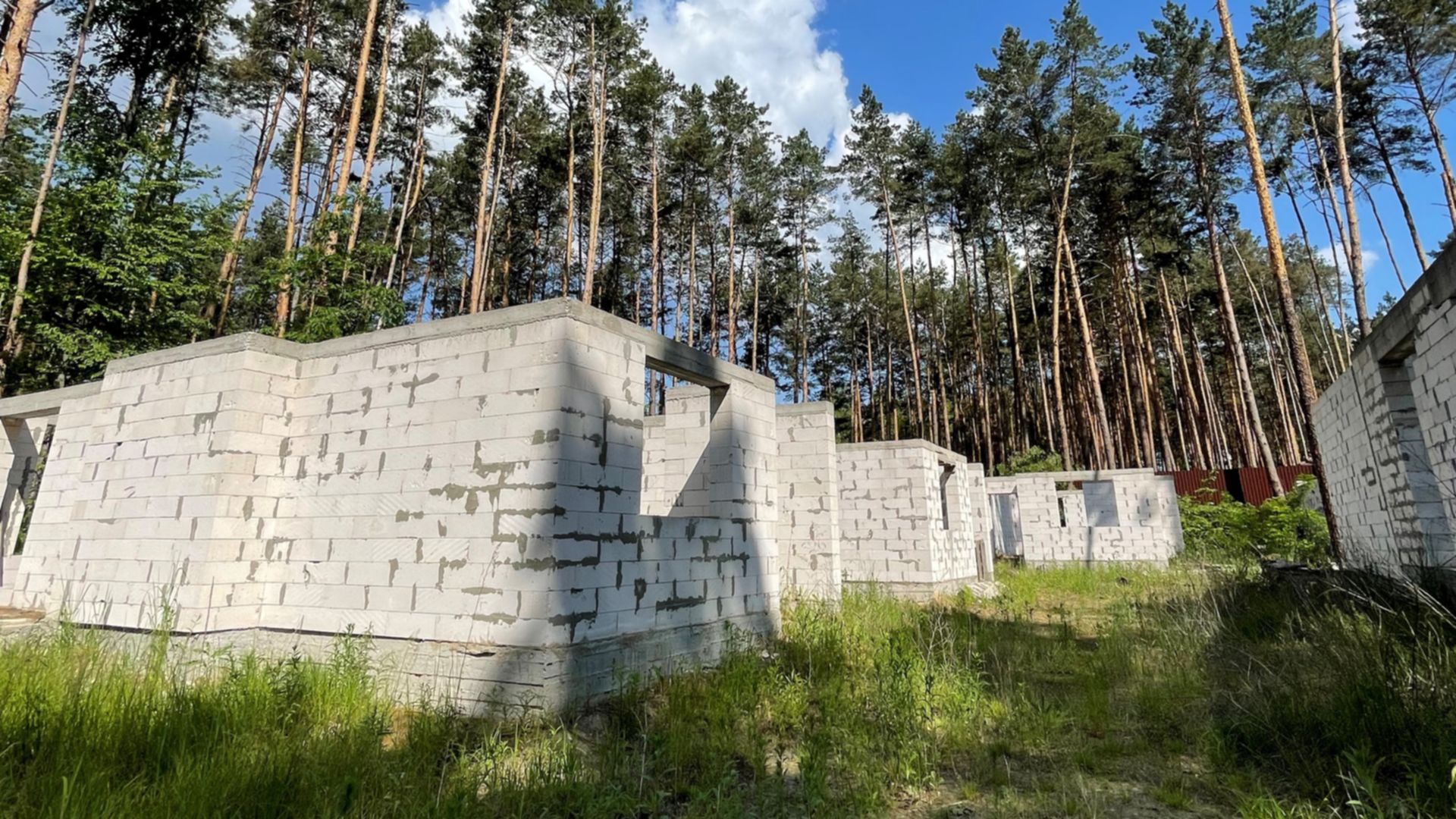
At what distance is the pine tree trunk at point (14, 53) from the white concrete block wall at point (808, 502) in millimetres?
8642

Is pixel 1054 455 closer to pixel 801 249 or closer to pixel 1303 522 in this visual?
pixel 1303 522

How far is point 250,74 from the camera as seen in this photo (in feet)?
47.3

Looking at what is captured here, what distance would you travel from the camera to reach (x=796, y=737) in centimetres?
445

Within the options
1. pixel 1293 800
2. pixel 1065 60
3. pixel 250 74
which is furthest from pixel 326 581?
pixel 1065 60

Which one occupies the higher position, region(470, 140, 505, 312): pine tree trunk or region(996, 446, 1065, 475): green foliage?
region(470, 140, 505, 312): pine tree trunk

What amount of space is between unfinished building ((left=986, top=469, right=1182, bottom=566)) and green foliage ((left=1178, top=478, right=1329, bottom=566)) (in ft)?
2.75

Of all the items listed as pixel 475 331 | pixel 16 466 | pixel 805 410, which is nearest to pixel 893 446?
pixel 805 410

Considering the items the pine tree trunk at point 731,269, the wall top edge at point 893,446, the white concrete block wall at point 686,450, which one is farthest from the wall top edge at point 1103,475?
the white concrete block wall at point 686,450

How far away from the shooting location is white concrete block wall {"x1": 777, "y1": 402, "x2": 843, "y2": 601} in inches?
345

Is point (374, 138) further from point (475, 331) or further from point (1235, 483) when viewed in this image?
point (1235, 483)

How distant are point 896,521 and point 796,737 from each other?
6574mm

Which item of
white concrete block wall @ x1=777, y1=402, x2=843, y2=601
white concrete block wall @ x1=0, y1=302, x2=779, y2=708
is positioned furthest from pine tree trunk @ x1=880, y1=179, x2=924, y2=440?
white concrete block wall @ x1=0, y1=302, x2=779, y2=708

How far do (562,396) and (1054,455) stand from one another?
752 inches

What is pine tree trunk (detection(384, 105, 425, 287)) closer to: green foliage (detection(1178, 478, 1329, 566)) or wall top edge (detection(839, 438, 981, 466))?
wall top edge (detection(839, 438, 981, 466))
